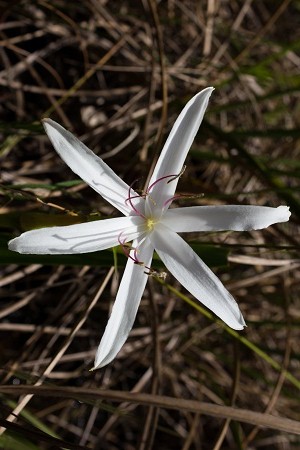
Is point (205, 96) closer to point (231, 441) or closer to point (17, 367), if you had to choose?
point (17, 367)

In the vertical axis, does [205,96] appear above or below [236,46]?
below

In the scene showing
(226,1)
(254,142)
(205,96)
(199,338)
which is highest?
(226,1)

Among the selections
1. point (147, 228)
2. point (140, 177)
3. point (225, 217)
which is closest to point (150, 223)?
point (147, 228)

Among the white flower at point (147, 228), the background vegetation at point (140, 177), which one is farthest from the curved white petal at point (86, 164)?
the background vegetation at point (140, 177)

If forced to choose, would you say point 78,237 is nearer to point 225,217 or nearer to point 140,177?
point 225,217

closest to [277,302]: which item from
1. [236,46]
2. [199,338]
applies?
[199,338]
